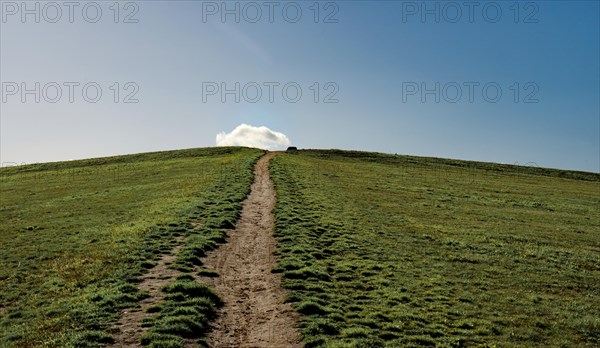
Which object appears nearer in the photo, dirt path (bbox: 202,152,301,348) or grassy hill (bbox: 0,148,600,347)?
dirt path (bbox: 202,152,301,348)

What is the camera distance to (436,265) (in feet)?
79.2

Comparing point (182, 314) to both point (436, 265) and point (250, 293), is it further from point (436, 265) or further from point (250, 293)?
point (436, 265)

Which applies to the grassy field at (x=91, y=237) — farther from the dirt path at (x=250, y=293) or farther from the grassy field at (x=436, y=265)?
the grassy field at (x=436, y=265)

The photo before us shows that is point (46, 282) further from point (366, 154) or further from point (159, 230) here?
point (366, 154)

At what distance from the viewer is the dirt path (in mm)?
14539

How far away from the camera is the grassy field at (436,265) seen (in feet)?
52.1

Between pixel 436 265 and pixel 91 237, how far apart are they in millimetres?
21614

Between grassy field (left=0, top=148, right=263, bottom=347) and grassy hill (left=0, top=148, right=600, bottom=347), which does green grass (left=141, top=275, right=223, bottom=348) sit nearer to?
grassy hill (left=0, top=148, right=600, bottom=347)

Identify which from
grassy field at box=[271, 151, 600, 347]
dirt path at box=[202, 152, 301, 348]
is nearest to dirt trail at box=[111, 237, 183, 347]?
dirt path at box=[202, 152, 301, 348]

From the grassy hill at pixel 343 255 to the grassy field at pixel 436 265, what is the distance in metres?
0.11

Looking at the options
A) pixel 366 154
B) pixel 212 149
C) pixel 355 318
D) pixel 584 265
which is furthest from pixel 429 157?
pixel 355 318

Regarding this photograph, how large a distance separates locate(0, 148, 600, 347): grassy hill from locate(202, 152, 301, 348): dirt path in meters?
0.75

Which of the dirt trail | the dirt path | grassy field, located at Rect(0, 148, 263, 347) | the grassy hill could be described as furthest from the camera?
the grassy hill

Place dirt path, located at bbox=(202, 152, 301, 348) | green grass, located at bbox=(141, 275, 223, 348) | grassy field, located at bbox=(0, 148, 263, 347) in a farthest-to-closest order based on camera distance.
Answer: grassy field, located at bbox=(0, 148, 263, 347) < dirt path, located at bbox=(202, 152, 301, 348) < green grass, located at bbox=(141, 275, 223, 348)
